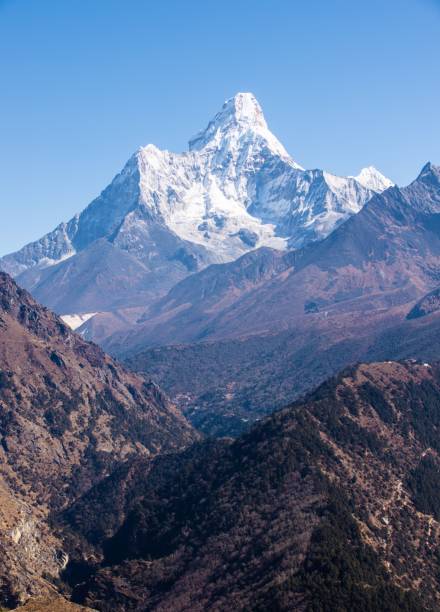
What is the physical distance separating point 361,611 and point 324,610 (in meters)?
7.54

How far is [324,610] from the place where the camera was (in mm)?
198250

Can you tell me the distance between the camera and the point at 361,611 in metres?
200
